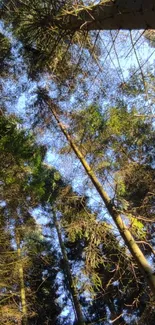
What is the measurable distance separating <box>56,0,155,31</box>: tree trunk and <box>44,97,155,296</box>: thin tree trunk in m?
2.92

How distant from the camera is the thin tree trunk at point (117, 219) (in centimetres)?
434

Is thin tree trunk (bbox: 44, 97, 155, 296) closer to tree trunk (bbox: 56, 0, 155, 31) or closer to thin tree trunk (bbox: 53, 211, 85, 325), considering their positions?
tree trunk (bbox: 56, 0, 155, 31)

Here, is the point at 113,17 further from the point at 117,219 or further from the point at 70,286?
the point at 70,286

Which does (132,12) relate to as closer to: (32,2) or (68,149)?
(32,2)

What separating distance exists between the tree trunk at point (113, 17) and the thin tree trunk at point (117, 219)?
9.57ft

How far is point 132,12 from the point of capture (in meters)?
2.50

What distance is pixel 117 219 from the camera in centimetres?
508

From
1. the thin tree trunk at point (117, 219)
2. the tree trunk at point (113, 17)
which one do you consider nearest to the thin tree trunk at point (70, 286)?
the thin tree trunk at point (117, 219)

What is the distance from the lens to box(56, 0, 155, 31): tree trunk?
241 centimetres

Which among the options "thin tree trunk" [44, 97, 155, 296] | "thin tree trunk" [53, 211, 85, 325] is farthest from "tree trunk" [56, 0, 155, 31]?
"thin tree trunk" [53, 211, 85, 325]

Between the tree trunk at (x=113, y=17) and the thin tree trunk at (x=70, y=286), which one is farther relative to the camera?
the thin tree trunk at (x=70, y=286)

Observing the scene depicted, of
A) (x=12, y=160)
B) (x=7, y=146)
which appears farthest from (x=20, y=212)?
(x=7, y=146)

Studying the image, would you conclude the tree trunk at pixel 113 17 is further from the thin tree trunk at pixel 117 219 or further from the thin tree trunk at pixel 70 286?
the thin tree trunk at pixel 70 286

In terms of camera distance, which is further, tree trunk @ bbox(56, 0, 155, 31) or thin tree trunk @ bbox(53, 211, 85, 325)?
thin tree trunk @ bbox(53, 211, 85, 325)
